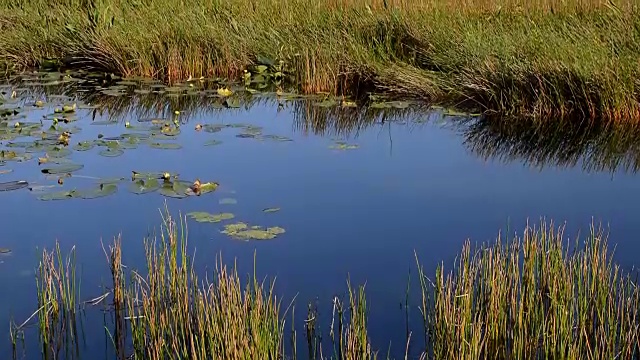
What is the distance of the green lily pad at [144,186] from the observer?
5192 millimetres

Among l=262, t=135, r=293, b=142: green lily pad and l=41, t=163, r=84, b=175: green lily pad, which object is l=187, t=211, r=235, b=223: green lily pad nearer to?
l=41, t=163, r=84, b=175: green lily pad

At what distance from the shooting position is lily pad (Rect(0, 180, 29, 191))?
5152mm

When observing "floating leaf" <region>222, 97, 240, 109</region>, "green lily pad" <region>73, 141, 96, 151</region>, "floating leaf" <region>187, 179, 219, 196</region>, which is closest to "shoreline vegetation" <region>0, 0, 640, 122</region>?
"floating leaf" <region>222, 97, 240, 109</region>

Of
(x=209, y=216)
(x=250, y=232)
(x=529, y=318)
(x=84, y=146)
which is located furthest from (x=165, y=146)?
(x=529, y=318)

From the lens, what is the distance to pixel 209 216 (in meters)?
4.72

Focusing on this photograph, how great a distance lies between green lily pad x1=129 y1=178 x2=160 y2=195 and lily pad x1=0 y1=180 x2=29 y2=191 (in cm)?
63

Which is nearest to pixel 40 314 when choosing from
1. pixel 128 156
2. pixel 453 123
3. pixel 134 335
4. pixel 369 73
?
pixel 134 335

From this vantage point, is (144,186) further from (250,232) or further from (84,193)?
(250,232)

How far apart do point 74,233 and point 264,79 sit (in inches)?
169

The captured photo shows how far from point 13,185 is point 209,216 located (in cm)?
132

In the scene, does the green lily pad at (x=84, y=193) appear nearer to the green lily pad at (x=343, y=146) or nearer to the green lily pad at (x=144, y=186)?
the green lily pad at (x=144, y=186)

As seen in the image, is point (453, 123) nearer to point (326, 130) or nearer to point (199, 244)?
point (326, 130)

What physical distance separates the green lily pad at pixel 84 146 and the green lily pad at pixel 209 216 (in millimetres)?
1617

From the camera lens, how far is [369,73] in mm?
8078
